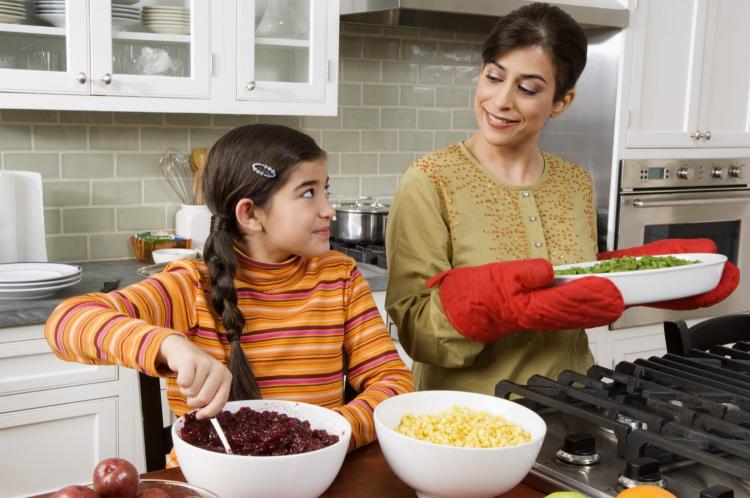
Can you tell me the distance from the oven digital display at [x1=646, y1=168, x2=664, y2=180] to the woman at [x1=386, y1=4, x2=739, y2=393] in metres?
1.51

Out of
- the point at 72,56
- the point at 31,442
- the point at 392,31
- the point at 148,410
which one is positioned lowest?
the point at 31,442

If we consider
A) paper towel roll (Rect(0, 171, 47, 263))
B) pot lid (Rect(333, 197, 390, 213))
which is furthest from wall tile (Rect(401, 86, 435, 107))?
paper towel roll (Rect(0, 171, 47, 263))

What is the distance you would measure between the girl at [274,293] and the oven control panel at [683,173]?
6.80ft

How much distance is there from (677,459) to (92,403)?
1.71 m

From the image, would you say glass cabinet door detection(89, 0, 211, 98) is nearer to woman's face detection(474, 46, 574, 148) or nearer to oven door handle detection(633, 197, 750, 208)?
woman's face detection(474, 46, 574, 148)

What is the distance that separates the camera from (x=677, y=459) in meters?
1.13

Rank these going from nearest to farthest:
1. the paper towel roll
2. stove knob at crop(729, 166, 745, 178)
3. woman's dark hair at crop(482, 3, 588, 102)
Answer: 1. woman's dark hair at crop(482, 3, 588, 102)
2. the paper towel roll
3. stove knob at crop(729, 166, 745, 178)

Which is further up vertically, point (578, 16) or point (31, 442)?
point (578, 16)

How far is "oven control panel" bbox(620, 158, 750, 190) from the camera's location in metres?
3.34

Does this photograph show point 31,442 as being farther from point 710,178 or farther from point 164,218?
point 710,178

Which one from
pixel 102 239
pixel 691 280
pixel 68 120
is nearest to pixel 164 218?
pixel 102 239

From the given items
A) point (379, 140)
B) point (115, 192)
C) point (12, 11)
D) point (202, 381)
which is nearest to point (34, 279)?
point (115, 192)

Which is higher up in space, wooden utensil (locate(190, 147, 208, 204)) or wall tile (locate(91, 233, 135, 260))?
wooden utensil (locate(190, 147, 208, 204))

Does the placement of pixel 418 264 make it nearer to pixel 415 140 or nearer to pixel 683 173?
pixel 415 140
